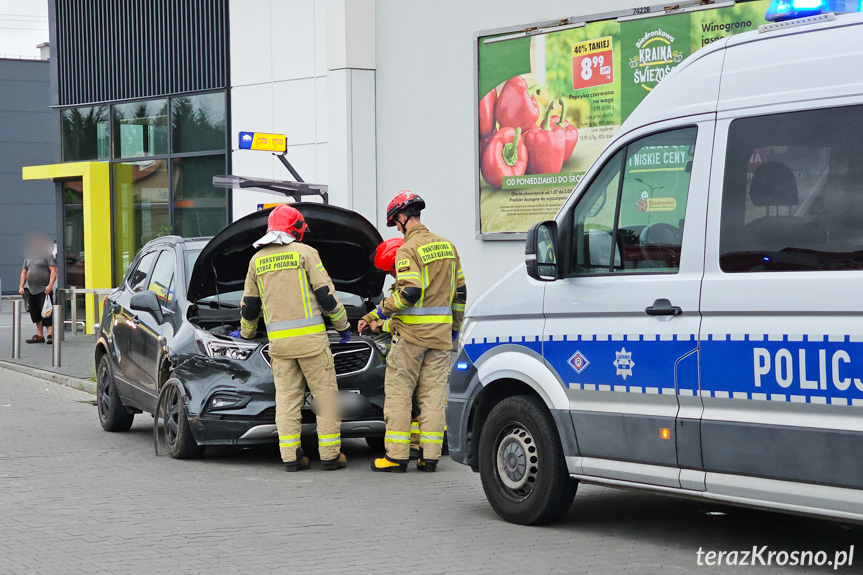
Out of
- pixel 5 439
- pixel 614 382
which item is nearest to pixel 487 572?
pixel 614 382

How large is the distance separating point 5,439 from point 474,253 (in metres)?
7.22

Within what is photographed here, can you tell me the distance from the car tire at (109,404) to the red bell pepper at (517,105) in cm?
651

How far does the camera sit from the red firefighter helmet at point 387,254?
9539mm

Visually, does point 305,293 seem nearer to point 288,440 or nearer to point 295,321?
point 295,321

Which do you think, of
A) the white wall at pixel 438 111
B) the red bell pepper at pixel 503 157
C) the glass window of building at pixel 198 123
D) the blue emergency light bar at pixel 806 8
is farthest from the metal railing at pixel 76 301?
the blue emergency light bar at pixel 806 8

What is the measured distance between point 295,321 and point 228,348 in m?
0.73

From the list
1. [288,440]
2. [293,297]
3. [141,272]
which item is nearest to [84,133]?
[141,272]

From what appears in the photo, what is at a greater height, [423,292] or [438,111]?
[438,111]

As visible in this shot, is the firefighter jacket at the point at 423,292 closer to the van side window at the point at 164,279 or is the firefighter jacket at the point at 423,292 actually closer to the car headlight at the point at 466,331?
the car headlight at the point at 466,331

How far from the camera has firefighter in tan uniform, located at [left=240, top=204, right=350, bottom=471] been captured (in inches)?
348

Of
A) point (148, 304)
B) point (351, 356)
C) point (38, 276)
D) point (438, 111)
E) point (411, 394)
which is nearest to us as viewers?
point (411, 394)

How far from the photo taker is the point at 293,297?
8852mm

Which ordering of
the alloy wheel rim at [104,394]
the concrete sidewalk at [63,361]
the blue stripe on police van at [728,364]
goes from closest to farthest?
the blue stripe on police van at [728,364] → the alloy wheel rim at [104,394] → the concrete sidewalk at [63,361]

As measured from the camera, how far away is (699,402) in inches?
228
